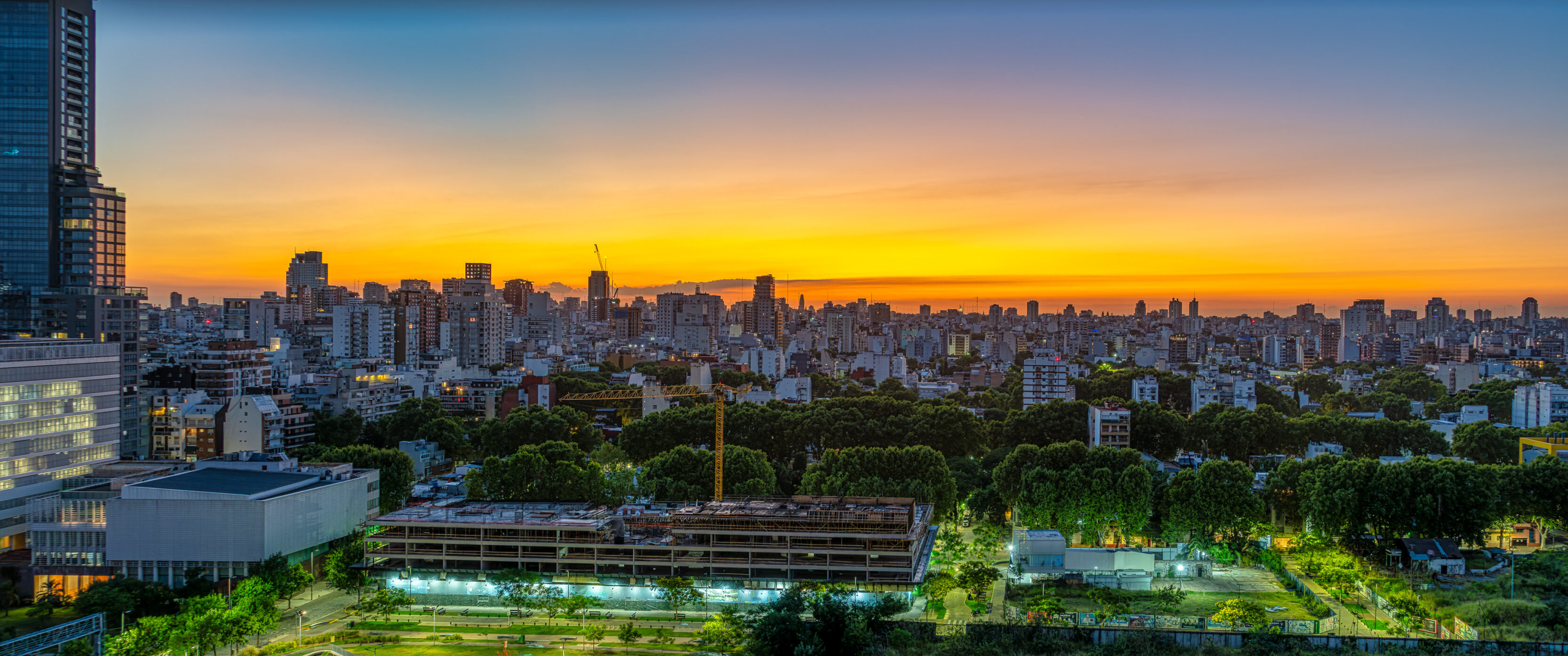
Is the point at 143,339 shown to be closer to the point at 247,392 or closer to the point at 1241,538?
the point at 247,392

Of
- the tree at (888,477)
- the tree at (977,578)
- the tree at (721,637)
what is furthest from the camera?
the tree at (888,477)

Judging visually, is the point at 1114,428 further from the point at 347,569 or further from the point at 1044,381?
the point at 347,569

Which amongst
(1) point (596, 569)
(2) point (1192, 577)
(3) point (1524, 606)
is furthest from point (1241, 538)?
(1) point (596, 569)

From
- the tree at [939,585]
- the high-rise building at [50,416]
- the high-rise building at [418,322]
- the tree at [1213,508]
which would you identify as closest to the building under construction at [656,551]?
the tree at [939,585]

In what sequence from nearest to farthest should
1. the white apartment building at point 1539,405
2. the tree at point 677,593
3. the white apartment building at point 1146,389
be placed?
1. the tree at point 677,593
2. the white apartment building at point 1539,405
3. the white apartment building at point 1146,389

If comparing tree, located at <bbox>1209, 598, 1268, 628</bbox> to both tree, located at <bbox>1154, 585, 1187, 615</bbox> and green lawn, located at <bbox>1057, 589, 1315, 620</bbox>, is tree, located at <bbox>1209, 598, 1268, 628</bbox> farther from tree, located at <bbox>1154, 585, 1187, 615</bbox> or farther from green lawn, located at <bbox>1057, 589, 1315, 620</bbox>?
tree, located at <bbox>1154, 585, 1187, 615</bbox>

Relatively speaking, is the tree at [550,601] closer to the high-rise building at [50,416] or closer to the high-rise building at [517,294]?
the high-rise building at [50,416]
